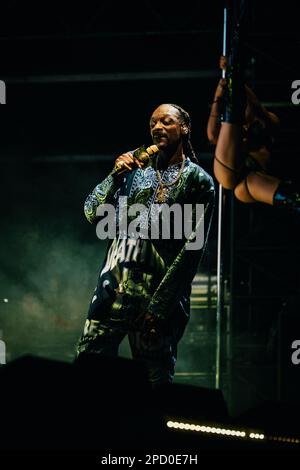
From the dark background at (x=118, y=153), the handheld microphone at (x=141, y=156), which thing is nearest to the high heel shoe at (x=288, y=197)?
the handheld microphone at (x=141, y=156)

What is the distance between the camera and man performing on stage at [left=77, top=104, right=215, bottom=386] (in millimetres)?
3152

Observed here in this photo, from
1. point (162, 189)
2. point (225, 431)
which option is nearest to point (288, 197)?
point (162, 189)

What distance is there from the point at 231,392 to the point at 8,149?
4525 mm

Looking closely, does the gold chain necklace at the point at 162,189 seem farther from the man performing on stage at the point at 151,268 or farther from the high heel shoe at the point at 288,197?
the high heel shoe at the point at 288,197

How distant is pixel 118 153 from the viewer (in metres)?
8.64

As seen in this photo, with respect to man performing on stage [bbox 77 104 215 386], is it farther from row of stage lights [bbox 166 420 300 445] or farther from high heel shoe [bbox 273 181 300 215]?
row of stage lights [bbox 166 420 300 445]

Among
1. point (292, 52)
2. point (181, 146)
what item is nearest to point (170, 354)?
point (181, 146)

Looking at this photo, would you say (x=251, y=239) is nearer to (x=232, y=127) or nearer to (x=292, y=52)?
(x=292, y=52)

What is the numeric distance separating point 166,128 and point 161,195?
0.37 metres

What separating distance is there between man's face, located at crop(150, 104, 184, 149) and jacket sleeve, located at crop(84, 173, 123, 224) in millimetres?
330

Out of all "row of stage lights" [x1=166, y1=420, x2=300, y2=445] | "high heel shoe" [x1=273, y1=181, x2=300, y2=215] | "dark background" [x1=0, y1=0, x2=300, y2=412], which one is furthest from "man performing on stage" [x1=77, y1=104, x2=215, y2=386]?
"dark background" [x1=0, y1=0, x2=300, y2=412]

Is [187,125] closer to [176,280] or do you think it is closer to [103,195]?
[103,195]

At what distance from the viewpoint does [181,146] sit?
11.5 feet

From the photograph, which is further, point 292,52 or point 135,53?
point 135,53
